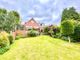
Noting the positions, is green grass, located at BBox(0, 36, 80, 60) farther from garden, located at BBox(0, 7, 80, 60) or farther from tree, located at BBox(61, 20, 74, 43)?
tree, located at BBox(61, 20, 74, 43)

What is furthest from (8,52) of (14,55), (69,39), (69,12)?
(69,12)

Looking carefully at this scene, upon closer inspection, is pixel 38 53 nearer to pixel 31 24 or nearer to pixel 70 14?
pixel 31 24

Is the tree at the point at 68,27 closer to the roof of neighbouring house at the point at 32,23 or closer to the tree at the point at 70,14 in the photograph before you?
the roof of neighbouring house at the point at 32,23

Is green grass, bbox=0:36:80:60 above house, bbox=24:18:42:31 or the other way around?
the other way around

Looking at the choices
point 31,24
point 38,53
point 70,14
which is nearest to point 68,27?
point 38,53

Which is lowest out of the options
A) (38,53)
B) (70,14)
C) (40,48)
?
(38,53)

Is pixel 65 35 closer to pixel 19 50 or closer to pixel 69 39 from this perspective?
pixel 69 39

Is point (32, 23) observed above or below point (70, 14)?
below

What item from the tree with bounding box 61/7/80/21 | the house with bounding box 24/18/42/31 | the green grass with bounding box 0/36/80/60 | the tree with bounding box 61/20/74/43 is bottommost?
the green grass with bounding box 0/36/80/60

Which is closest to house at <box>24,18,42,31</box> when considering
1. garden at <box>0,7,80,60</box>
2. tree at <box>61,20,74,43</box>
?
garden at <box>0,7,80,60</box>

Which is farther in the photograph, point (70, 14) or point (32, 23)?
point (70, 14)

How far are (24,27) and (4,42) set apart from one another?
126 feet

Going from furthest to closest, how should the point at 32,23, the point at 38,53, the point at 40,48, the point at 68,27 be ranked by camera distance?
the point at 32,23, the point at 68,27, the point at 40,48, the point at 38,53

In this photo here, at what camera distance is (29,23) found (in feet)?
252
